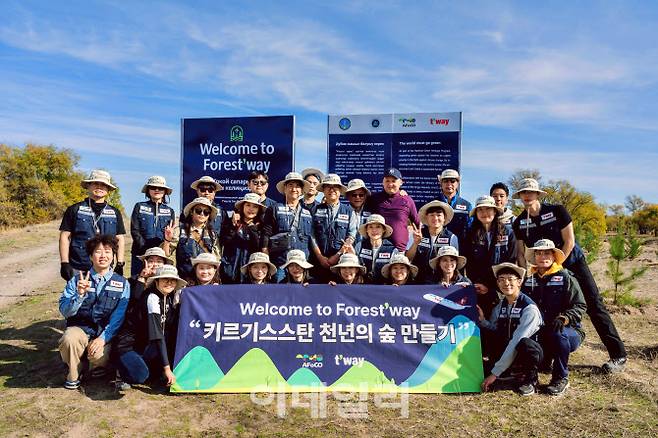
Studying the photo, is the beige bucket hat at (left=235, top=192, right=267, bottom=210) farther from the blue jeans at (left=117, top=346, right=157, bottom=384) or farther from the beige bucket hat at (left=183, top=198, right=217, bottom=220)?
the blue jeans at (left=117, top=346, right=157, bottom=384)

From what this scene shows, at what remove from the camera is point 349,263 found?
5.85m

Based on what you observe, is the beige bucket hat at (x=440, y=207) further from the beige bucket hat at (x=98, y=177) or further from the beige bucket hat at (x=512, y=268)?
the beige bucket hat at (x=98, y=177)

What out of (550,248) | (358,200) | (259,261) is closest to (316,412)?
(259,261)

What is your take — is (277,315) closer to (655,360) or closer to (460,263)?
(460,263)

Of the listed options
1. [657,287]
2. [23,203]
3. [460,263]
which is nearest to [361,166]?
[460,263]

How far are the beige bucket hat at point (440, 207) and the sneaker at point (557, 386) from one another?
2.17m

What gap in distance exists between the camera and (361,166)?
28.6ft

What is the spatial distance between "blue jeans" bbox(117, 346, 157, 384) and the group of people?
1 cm

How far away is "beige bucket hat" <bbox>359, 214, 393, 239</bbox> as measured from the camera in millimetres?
6070

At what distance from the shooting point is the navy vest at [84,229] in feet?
20.6

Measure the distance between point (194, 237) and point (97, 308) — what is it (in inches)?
54.3

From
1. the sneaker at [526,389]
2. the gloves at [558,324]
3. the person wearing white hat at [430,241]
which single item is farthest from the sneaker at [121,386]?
the gloves at [558,324]

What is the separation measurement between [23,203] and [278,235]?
3785 centimetres

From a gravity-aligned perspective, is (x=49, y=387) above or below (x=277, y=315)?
below
